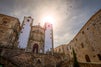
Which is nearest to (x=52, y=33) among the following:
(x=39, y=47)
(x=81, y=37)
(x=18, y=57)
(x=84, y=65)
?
(x=39, y=47)

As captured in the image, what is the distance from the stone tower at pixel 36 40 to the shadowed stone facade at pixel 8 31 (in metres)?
4.29

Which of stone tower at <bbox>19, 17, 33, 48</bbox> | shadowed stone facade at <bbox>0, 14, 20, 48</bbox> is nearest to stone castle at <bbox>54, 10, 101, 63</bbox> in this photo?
stone tower at <bbox>19, 17, 33, 48</bbox>

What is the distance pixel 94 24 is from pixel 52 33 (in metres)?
12.0

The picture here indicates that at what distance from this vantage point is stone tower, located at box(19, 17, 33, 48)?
20500 millimetres

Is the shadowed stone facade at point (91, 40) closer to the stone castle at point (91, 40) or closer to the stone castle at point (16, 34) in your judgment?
the stone castle at point (91, 40)

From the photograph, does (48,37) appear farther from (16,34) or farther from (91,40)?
(91,40)

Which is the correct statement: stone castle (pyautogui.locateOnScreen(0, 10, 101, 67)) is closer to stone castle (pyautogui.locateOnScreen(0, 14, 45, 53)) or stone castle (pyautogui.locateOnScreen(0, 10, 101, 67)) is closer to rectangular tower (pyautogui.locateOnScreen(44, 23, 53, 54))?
stone castle (pyautogui.locateOnScreen(0, 14, 45, 53))

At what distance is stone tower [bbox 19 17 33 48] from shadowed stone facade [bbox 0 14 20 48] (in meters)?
2.04

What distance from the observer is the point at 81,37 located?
22.7 meters

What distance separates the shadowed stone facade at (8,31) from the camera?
19.6m

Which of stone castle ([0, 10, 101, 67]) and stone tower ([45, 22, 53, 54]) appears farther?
stone tower ([45, 22, 53, 54])

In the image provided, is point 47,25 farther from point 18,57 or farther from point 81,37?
point 18,57

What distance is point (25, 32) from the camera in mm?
22516

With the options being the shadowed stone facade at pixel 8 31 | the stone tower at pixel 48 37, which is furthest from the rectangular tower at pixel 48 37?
the shadowed stone facade at pixel 8 31
